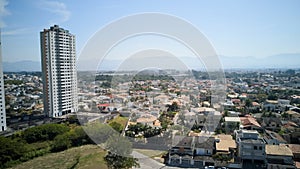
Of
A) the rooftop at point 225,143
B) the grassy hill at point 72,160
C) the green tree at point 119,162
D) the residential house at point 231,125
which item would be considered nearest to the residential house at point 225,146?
the rooftop at point 225,143

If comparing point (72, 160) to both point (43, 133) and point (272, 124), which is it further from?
point (272, 124)

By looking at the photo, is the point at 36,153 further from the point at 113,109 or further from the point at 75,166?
the point at 113,109

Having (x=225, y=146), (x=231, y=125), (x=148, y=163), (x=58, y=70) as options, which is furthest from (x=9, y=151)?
(x=231, y=125)

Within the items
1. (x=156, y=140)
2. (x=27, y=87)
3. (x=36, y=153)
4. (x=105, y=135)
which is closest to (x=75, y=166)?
(x=105, y=135)

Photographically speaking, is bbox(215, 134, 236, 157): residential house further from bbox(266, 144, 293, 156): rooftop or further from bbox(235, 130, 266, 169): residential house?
bbox(266, 144, 293, 156): rooftop

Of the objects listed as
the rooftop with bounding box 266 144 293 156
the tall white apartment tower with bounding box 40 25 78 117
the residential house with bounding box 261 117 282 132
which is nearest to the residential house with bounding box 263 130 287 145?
the rooftop with bounding box 266 144 293 156

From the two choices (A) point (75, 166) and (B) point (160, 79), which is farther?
(B) point (160, 79)
